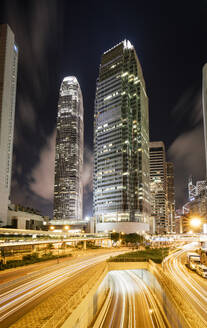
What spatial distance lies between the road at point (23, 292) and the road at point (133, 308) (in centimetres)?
724

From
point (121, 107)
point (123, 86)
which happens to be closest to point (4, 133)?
point (121, 107)

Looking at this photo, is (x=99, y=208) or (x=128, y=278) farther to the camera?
(x=99, y=208)

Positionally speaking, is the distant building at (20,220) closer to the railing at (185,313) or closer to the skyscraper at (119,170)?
the skyscraper at (119,170)

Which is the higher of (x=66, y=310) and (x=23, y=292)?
(x=66, y=310)

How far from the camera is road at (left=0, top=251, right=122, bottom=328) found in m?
20.2

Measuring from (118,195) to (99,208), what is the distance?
60.7ft

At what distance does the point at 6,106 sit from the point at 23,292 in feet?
359

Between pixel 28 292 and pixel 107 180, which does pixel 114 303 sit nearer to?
pixel 28 292

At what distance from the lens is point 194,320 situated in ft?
57.0

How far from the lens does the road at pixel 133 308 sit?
25.4 meters

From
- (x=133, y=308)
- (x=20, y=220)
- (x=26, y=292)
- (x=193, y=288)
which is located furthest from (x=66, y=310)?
(x=20, y=220)

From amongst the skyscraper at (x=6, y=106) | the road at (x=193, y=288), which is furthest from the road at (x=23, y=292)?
the skyscraper at (x=6, y=106)

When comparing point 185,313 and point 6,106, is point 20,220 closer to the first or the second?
point 6,106

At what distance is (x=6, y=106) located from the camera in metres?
119
